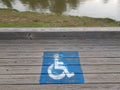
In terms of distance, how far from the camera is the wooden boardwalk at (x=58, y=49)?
2253mm

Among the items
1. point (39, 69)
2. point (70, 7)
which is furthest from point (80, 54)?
point (70, 7)

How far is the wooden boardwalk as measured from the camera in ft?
7.39

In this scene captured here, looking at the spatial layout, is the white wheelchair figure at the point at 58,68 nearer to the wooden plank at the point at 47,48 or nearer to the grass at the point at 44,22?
the wooden plank at the point at 47,48

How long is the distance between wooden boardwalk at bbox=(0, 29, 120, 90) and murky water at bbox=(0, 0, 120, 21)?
5792mm

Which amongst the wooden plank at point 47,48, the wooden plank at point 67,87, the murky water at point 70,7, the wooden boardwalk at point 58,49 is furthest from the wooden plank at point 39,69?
the murky water at point 70,7

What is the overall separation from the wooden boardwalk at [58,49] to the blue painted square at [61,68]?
0.06 metres

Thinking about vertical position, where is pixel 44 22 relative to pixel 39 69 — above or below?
below

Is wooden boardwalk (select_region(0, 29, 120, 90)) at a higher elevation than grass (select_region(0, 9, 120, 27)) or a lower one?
higher

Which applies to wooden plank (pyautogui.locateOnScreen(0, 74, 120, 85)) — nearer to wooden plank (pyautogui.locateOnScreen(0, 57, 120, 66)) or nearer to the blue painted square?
the blue painted square

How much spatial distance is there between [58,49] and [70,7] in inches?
311

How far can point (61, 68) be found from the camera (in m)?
2.56

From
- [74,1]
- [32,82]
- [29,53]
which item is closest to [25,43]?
[29,53]

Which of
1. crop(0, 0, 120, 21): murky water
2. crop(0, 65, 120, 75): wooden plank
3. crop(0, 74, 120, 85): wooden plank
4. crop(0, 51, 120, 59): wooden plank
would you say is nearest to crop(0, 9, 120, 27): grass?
crop(0, 51, 120, 59): wooden plank

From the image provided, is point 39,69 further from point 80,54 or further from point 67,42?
point 67,42
